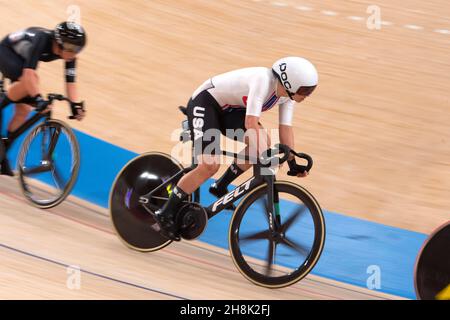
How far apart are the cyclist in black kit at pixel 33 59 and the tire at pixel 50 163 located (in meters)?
0.15

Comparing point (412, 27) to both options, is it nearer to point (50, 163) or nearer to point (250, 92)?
point (50, 163)

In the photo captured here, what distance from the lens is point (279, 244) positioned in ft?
12.3

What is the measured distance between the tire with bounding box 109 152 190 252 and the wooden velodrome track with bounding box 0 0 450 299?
0.31ft

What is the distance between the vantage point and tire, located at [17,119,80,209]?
4738 millimetres

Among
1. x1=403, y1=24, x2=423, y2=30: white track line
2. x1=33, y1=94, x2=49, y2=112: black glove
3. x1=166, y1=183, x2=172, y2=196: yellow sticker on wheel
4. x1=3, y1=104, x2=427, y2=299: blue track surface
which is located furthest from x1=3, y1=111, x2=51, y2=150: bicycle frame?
x1=403, y1=24, x2=423, y2=30: white track line

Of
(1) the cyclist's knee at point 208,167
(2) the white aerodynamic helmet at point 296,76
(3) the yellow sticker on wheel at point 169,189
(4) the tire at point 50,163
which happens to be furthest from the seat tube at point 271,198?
(4) the tire at point 50,163

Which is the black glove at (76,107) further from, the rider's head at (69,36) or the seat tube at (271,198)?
the seat tube at (271,198)

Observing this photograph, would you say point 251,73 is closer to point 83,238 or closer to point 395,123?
point 83,238

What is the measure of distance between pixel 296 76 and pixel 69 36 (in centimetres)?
164

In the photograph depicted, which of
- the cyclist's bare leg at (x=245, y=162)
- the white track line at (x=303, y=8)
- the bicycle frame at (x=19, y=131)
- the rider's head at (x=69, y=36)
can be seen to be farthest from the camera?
the white track line at (x=303, y=8)

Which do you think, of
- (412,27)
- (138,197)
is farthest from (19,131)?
(412,27)

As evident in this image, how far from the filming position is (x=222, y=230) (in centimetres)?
472

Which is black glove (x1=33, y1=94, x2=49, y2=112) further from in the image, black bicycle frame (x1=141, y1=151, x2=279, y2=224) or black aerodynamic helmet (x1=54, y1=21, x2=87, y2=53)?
black bicycle frame (x1=141, y1=151, x2=279, y2=224)

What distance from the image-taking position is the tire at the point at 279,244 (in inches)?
143
